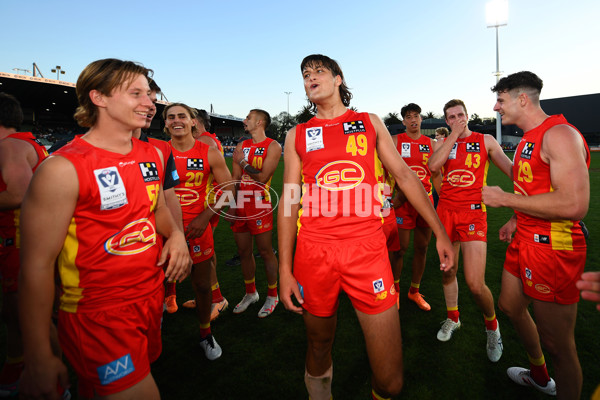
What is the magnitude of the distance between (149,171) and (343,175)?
132cm

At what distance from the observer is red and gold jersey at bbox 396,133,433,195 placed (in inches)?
198

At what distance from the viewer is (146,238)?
6.19 feet

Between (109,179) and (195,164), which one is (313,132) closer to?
(109,179)

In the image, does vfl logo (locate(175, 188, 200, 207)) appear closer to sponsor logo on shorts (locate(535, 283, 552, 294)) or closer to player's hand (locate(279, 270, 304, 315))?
player's hand (locate(279, 270, 304, 315))

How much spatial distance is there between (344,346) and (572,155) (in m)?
2.86

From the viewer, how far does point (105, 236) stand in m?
1.69

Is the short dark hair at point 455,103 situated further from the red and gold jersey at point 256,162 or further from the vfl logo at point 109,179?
the vfl logo at point 109,179

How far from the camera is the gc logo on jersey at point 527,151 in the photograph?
247cm

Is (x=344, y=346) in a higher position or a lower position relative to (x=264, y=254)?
lower

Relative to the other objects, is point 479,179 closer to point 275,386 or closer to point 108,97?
point 275,386

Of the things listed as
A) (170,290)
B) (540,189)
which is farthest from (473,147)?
(170,290)

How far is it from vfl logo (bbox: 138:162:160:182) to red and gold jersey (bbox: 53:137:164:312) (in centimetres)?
2

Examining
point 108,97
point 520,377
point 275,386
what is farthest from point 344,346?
point 108,97

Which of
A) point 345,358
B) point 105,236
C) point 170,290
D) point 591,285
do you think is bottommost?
point 345,358
